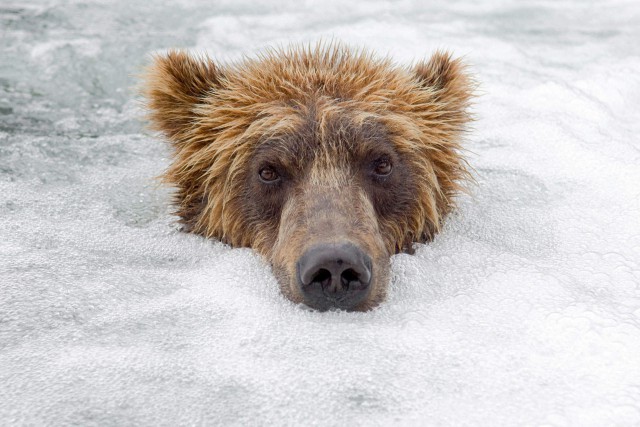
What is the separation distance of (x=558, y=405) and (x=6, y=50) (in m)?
8.49

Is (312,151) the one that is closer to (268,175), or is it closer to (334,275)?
(268,175)

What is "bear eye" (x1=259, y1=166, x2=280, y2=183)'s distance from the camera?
16.0 feet

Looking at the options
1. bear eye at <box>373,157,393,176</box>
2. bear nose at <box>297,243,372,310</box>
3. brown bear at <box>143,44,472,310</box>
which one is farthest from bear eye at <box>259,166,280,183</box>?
bear nose at <box>297,243,372,310</box>

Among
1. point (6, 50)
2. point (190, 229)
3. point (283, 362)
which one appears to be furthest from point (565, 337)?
point (6, 50)

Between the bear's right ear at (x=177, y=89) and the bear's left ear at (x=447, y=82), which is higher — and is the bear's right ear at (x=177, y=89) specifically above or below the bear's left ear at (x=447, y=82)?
below

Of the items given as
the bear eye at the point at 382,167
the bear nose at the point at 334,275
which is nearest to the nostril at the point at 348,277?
the bear nose at the point at 334,275

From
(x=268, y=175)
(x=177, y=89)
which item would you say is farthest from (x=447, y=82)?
(x=177, y=89)

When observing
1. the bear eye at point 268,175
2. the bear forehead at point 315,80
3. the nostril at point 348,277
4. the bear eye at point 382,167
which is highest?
the bear forehead at point 315,80

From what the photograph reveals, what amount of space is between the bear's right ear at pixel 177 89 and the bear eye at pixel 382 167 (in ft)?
4.36

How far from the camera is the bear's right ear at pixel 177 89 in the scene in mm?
5293

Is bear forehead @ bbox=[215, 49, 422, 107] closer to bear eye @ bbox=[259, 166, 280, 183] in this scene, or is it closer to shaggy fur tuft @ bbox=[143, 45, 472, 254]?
shaggy fur tuft @ bbox=[143, 45, 472, 254]

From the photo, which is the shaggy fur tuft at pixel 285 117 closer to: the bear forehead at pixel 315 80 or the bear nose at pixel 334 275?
the bear forehead at pixel 315 80

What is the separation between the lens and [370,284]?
4.18 metres

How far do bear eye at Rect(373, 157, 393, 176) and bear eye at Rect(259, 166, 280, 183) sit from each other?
626mm
